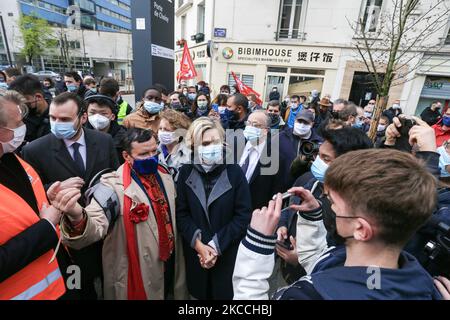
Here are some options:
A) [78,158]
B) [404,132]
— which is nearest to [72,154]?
[78,158]

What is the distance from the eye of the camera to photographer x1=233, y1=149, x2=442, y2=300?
0.86m

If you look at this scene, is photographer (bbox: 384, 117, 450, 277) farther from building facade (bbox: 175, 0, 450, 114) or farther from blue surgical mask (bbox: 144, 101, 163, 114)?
building facade (bbox: 175, 0, 450, 114)

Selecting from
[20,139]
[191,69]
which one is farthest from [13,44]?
[20,139]

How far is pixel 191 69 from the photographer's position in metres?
7.77

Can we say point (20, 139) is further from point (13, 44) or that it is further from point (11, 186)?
point (13, 44)

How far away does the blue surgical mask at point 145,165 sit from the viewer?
1927mm

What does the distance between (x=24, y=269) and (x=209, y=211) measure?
4.08ft

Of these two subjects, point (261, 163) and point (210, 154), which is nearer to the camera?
point (210, 154)

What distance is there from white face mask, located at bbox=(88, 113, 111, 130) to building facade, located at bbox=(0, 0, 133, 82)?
130 ft

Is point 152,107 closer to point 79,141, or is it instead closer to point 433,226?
point 79,141

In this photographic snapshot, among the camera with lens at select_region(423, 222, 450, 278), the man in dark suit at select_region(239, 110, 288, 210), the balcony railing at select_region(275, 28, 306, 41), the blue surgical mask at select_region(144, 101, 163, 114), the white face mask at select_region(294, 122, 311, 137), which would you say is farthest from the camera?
the balcony railing at select_region(275, 28, 306, 41)

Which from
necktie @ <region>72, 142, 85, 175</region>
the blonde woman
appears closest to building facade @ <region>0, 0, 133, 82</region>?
the blonde woman

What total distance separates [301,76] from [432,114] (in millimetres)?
7096

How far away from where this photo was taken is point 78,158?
7.77 ft
